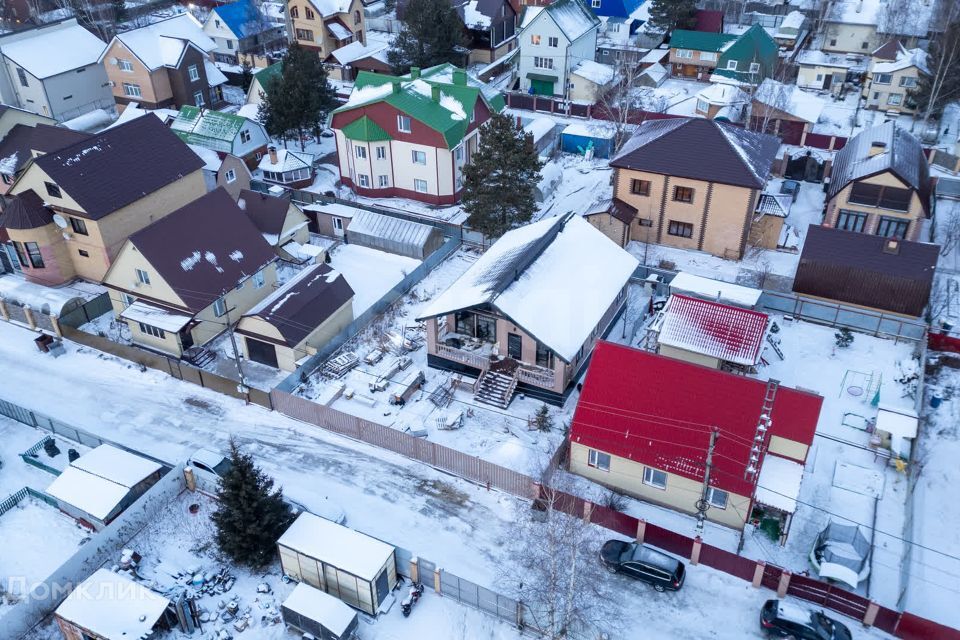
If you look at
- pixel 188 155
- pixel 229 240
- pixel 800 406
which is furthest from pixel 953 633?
pixel 188 155

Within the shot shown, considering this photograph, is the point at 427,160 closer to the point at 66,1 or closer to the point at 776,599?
the point at 776,599

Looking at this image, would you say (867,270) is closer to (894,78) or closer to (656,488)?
(656,488)

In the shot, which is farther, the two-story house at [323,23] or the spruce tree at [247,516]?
the two-story house at [323,23]

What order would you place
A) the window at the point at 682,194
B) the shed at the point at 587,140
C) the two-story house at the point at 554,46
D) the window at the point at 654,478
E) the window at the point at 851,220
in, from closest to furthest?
the window at the point at 654,478 → the window at the point at 682,194 → the window at the point at 851,220 → the shed at the point at 587,140 → the two-story house at the point at 554,46

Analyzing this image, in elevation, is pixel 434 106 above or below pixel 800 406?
above

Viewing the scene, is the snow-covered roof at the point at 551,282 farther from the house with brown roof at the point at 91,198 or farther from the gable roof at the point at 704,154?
the house with brown roof at the point at 91,198

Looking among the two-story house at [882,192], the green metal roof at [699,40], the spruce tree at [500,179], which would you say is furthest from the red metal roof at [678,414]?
the green metal roof at [699,40]

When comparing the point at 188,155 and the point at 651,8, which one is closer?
the point at 188,155
